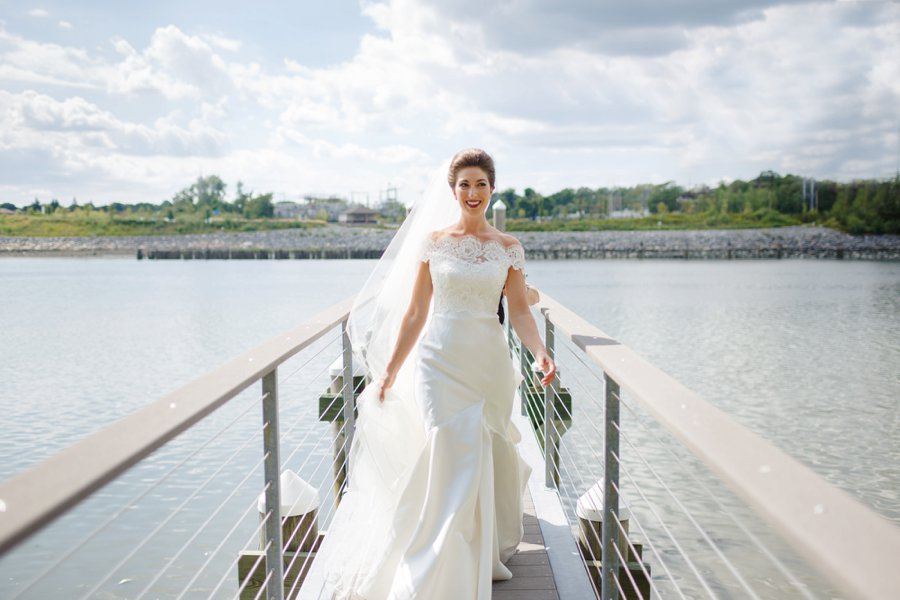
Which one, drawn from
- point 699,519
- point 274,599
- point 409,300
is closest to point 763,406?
point 699,519

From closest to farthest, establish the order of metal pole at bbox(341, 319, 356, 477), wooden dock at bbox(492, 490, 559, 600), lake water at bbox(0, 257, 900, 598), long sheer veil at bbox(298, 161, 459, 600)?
long sheer veil at bbox(298, 161, 459, 600), wooden dock at bbox(492, 490, 559, 600), metal pole at bbox(341, 319, 356, 477), lake water at bbox(0, 257, 900, 598)

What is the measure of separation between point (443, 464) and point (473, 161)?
106 cm

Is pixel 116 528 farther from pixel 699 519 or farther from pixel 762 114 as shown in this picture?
pixel 762 114

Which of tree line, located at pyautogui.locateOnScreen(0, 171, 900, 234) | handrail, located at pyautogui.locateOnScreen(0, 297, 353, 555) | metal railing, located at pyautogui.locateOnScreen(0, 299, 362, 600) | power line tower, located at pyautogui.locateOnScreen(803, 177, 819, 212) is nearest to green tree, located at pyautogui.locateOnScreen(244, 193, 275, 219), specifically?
tree line, located at pyautogui.locateOnScreen(0, 171, 900, 234)

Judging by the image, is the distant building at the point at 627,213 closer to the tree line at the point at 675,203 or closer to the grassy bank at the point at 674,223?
the tree line at the point at 675,203

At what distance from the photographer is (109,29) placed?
82688 mm

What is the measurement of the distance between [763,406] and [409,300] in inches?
406

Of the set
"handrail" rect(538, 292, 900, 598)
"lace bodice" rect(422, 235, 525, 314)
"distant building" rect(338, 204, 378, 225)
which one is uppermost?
"distant building" rect(338, 204, 378, 225)

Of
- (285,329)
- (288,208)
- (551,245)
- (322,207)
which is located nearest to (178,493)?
(285,329)

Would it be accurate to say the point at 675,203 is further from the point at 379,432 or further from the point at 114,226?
the point at 379,432

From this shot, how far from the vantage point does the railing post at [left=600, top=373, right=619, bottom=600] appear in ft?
7.40

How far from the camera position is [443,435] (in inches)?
97.7

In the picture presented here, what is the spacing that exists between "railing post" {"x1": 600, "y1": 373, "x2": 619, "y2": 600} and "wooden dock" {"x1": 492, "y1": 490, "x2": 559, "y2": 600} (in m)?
0.36

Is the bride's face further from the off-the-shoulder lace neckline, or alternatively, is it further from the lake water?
the lake water
